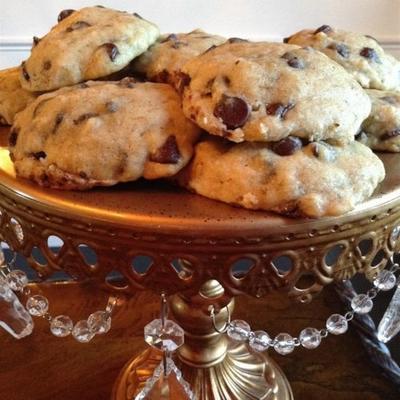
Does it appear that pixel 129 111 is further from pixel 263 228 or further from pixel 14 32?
pixel 14 32

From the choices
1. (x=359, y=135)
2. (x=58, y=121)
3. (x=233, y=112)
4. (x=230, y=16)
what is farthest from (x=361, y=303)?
(x=230, y=16)

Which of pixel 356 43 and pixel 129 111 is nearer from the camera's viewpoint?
pixel 129 111

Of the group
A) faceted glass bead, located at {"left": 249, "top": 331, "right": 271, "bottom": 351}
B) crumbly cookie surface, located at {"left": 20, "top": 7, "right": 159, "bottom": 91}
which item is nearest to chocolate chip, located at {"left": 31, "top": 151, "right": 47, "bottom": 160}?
crumbly cookie surface, located at {"left": 20, "top": 7, "right": 159, "bottom": 91}

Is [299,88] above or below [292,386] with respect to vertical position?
above

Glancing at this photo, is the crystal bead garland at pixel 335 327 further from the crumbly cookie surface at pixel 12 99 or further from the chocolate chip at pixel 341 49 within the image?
the crumbly cookie surface at pixel 12 99

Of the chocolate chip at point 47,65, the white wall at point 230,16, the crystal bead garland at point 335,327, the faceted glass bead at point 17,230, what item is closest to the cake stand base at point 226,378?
the crystal bead garland at point 335,327

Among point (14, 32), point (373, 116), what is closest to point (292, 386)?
point (373, 116)
